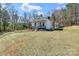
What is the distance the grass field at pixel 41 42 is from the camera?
172 cm

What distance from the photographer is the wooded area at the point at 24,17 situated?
174cm

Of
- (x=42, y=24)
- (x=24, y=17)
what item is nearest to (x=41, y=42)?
(x=42, y=24)

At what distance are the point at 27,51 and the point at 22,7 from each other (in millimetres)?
373

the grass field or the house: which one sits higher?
Answer: the house

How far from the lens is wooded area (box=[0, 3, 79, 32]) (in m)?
1.74

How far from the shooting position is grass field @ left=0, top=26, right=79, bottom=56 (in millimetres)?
1720

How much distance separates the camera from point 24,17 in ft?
5.73

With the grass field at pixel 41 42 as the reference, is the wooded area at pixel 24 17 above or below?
above

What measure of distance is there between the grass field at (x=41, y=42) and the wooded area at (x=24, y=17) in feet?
0.17

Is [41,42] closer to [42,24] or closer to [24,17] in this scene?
[42,24]

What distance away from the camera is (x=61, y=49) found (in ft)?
5.66

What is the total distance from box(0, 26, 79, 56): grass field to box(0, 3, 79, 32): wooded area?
0.17 ft

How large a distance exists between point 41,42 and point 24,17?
256 millimetres

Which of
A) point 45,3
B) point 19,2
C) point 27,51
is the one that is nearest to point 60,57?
point 27,51
